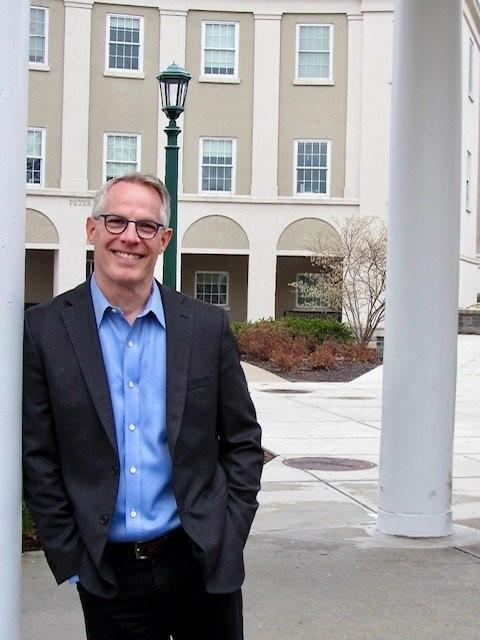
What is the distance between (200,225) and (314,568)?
92.4 feet

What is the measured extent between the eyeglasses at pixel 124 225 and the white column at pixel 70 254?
30.8 metres

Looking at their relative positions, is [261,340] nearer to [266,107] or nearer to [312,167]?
[312,167]

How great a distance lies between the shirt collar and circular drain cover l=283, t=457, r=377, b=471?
747 centimetres

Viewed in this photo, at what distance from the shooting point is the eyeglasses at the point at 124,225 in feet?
9.94

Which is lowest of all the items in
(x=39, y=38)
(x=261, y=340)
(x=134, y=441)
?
(x=261, y=340)

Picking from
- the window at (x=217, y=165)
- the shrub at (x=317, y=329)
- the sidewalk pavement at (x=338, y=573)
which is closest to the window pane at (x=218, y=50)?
the window at (x=217, y=165)

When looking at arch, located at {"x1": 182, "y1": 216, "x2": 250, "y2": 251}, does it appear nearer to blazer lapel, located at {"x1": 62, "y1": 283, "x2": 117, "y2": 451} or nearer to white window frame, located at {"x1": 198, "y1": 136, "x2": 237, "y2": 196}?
white window frame, located at {"x1": 198, "y1": 136, "x2": 237, "y2": 196}

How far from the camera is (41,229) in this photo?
110ft

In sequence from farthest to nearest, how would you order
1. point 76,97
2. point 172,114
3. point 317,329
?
point 76,97
point 317,329
point 172,114

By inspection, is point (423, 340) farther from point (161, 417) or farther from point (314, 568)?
point (161, 417)

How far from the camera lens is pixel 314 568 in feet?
21.0

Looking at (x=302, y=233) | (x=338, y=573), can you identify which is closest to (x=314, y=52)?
(x=302, y=233)

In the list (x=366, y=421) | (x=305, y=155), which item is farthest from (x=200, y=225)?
(x=366, y=421)

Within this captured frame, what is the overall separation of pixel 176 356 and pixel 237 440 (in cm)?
32
